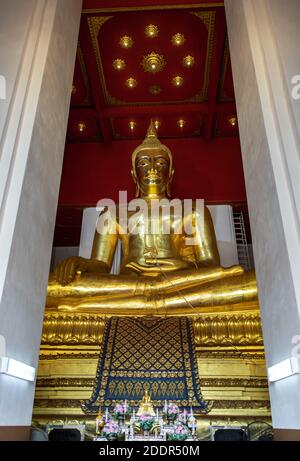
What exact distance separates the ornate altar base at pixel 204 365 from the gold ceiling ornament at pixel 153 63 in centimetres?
266

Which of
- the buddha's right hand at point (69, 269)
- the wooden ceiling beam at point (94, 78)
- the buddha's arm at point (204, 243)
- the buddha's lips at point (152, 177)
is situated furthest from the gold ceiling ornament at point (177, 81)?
the buddha's right hand at point (69, 269)

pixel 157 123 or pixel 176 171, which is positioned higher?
pixel 157 123

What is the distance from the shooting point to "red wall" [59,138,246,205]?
190 inches

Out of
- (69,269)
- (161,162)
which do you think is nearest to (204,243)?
(161,162)

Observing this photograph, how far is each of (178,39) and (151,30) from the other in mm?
282

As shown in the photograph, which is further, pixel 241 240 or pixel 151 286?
pixel 241 240

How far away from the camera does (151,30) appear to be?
3896 millimetres

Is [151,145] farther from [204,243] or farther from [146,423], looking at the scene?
[146,423]

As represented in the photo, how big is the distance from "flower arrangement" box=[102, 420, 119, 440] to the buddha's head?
292cm

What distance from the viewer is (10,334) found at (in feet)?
5.65

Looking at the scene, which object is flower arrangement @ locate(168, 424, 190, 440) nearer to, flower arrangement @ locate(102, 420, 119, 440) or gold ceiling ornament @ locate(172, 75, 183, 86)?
flower arrangement @ locate(102, 420, 119, 440)

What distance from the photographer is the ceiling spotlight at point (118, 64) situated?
421cm

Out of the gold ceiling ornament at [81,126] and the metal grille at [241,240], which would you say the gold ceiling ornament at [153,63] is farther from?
→ the metal grille at [241,240]
